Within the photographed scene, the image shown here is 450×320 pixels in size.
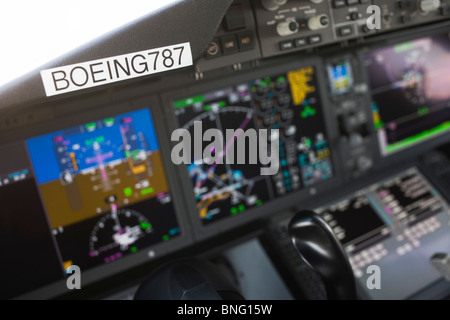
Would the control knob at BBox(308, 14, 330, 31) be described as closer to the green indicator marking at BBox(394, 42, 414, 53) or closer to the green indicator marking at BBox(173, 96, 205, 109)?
the green indicator marking at BBox(173, 96, 205, 109)

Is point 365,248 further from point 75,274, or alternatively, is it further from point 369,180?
point 75,274

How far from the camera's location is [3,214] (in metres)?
1.14

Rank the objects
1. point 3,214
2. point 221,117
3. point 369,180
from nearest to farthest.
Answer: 1. point 3,214
2. point 221,117
3. point 369,180

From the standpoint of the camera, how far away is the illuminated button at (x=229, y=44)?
107 cm

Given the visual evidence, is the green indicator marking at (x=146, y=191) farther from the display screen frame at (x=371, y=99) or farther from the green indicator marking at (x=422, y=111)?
the green indicator marking at (x=422, y=111)

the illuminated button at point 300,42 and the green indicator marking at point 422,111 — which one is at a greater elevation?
the illuminated button at point 300,42

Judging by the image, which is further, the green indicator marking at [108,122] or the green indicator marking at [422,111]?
the green indicator marking at [422,111]

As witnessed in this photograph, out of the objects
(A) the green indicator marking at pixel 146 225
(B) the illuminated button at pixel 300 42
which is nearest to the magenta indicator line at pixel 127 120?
(A) the green indicator marking at pixel 146 225

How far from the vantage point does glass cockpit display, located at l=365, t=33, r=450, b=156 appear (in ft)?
5.61

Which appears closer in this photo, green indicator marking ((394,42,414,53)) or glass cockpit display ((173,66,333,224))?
glass cockpit display ((173,66,333,224))

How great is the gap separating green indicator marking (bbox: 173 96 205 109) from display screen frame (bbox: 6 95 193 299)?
0.18 ft

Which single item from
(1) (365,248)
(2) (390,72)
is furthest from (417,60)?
(1) (365,248)

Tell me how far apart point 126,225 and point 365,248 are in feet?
2.58

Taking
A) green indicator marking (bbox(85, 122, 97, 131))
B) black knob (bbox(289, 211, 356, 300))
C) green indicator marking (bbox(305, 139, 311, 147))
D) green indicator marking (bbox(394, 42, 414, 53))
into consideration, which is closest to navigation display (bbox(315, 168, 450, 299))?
green indicator marking (bbox(305, 139, 311, 147))
